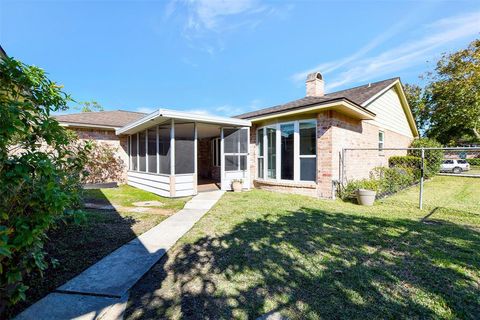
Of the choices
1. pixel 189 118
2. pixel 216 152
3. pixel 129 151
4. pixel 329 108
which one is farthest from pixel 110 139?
pixel 329 108

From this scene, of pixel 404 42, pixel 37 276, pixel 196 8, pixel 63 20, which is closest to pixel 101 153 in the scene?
pixel 63 20

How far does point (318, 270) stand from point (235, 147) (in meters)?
7.19

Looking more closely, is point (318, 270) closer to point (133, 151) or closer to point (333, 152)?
point (333, 152)

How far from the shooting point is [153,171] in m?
9.61

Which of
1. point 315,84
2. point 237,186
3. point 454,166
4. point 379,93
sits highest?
point 315,84

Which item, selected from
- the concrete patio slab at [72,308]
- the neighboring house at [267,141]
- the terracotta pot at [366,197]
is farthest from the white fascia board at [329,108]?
the concrete patio slab at [72,308]

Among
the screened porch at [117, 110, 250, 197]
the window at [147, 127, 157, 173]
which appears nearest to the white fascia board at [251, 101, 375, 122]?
the screened porch at [117, 110, 250, 197]

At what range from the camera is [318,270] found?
304cm

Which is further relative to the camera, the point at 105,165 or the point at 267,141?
the point at 105,165

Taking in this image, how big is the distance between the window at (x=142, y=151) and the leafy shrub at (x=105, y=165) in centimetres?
203

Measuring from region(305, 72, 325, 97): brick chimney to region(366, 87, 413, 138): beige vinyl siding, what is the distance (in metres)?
2.29

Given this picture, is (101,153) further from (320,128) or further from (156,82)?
(156,82)

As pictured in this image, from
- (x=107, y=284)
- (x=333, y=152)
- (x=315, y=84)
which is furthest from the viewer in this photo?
(x=315, y=84)

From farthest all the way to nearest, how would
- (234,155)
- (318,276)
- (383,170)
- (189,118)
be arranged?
1. (383,170)
2. (234,155)
3. (189,118)
4. (318,276)
